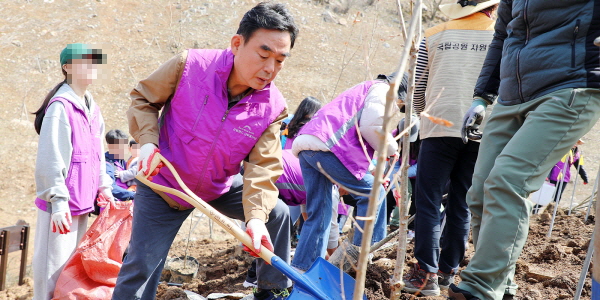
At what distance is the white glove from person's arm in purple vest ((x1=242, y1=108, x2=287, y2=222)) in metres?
0.50

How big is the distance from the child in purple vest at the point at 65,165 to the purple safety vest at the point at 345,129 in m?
1.47

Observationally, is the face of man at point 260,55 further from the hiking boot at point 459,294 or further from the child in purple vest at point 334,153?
the hiking boot at point 459,294

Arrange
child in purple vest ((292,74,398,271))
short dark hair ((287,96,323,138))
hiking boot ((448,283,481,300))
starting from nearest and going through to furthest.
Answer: hiking boot ((448,283,481,300))
child in purple vest ((292,74,398,271))
short dark hair ((287,96,323,138))

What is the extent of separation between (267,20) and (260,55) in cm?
17

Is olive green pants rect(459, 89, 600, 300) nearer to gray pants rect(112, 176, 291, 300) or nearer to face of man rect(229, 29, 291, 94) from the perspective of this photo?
face of man rect(229, 29, 291, 94)

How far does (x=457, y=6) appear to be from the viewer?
10.5ft

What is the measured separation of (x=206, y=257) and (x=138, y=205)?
2662 mm

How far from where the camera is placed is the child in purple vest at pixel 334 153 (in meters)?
3.49

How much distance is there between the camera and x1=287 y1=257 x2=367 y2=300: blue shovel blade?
97.5 inches

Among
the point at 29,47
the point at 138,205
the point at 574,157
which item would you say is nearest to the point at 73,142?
the point at 138,205

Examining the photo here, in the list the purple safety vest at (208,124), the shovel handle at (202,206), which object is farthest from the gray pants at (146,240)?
the shovel handle at (202,206)

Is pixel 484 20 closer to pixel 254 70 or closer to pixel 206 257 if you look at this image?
pixel 254 70

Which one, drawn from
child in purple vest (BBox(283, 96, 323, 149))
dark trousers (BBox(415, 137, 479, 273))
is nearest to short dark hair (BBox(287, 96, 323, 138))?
child in purple vest (BBox(283, 96, 323, 149))

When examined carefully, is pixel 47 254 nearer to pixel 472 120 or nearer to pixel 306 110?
pixel 306 110
